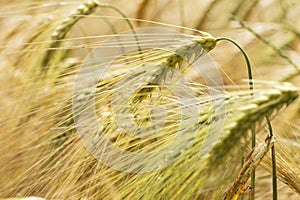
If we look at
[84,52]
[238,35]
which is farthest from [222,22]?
[84,52]

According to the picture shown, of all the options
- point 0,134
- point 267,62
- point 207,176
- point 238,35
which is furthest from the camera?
point 238,35

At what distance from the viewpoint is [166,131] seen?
728 mm

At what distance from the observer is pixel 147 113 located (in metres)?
0.75

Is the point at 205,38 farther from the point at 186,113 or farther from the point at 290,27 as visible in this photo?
the point at 290,27

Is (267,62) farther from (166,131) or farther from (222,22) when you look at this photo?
(166,131)

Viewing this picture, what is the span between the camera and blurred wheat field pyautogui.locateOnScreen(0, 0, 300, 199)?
627mm

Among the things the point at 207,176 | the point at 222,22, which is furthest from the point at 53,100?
the point at 222,22

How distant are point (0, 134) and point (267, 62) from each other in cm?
50

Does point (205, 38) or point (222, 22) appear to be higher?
point (205, 38)

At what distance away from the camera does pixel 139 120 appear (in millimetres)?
757

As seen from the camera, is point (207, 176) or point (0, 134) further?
point (0, 134)

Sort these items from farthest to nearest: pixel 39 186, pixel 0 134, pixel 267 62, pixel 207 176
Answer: pixel 267 62 < pixel 0 134 < pixel 39 186 < pixel 207 176

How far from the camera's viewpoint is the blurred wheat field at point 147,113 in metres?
0.63

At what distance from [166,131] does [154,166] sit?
7 cm
